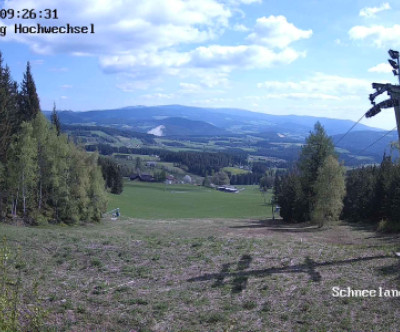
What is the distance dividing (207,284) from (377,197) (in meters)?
35.1

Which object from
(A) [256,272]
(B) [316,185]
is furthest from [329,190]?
(A) [256,272]

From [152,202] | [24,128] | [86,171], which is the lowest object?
[152,202]

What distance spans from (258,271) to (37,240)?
40.8 ft

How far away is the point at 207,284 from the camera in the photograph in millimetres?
13844

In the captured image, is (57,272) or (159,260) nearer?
(57,272)

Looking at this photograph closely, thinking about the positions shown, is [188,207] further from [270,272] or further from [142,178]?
[270,272]

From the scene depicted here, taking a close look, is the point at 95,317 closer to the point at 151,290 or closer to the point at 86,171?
the point at 151,290

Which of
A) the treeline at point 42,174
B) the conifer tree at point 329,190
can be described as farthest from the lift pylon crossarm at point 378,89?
the treeline at point 42,174

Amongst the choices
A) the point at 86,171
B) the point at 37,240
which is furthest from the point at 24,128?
the point at 37,240

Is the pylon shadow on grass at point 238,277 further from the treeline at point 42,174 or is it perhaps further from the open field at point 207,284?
the treeline at point 42,174

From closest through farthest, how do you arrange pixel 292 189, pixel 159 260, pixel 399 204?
pixel 159 260, pixel 399 204, pixel 292 189

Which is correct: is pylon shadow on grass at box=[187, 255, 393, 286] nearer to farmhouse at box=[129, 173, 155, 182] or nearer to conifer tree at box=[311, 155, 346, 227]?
conifer tree at box=[311, 155, 346, 227]

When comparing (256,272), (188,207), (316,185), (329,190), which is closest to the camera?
(256,272)

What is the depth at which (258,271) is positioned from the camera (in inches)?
593
